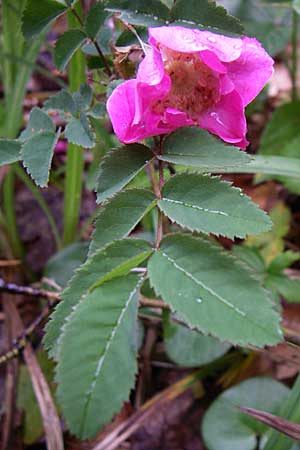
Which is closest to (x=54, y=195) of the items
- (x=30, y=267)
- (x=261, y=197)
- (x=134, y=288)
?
(x=30, y=267)

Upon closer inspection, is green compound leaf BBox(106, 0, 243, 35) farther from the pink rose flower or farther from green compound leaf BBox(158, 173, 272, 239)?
green compound leaf BBox(158, 173, 272, 239)

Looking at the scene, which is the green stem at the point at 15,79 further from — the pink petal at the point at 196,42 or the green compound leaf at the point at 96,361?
the green compound leaf at the point at 96,361

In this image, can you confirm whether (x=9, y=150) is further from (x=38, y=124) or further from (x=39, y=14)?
(x=39, y=14)

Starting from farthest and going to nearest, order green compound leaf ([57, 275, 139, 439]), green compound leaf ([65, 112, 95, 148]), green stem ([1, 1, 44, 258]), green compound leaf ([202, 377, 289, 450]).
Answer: green stem ([1, 1, 44, 258]) → green compound leaf ([202, 377, 289, 450]) → green compound leaf ([65, 112, 95, 148]) → green compound leaf ([57, 275, 139, 439])

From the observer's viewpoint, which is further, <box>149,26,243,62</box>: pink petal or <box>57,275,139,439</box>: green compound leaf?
<box>149,26,243,62</box>: pink petal

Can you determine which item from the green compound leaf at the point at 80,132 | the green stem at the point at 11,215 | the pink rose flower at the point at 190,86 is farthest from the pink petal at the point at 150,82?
the green stem at the point at 11,215

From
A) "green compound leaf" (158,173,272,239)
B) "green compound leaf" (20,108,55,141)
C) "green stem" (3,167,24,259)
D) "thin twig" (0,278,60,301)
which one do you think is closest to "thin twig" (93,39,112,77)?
"green compound leaf" (20,108,55,141)
